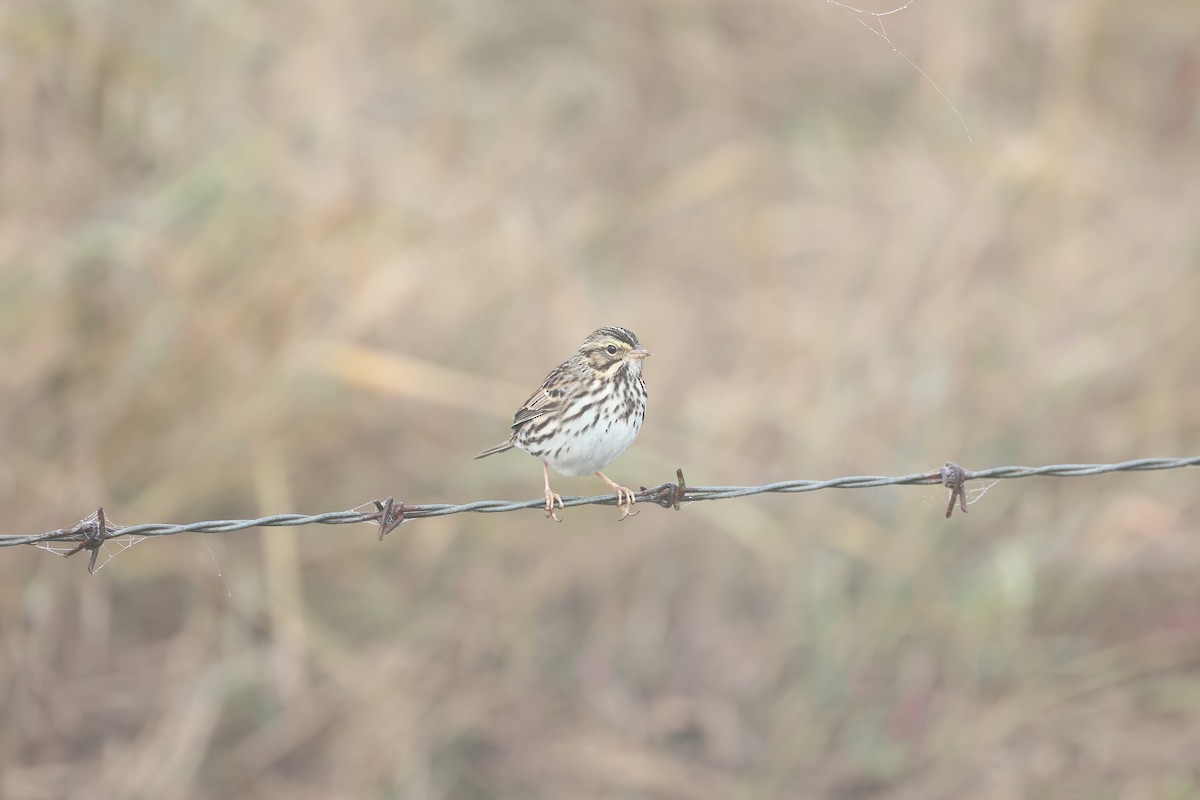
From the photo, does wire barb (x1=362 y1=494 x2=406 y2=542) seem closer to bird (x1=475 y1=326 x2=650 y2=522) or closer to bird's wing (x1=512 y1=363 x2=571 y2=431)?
bird (x1=475 y1=326 x2=650 y2=522)

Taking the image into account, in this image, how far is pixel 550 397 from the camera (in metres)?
5.75

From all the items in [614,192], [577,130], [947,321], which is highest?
[577,130]

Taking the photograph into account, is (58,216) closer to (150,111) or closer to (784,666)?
(150,111)

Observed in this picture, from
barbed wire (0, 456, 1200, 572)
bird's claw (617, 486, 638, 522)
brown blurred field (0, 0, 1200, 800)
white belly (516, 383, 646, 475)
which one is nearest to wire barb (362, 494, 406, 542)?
barbed wire (0, 456, 1200, 572)

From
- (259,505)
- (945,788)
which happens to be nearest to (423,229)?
(259,505)

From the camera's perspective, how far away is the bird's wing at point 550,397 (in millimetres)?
5699

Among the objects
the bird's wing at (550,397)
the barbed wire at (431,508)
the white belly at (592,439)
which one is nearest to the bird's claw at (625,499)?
the barbed wire at (431,508)

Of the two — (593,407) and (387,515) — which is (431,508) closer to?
(387,515)

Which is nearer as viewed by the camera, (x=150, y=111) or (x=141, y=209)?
(x=141, y=209)

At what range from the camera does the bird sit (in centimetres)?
551

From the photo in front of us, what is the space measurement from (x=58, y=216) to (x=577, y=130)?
7.03m

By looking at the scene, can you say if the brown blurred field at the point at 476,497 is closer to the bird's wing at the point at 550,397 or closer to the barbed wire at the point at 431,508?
the bird's wing at the point at 550,397

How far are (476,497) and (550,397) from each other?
3088 millimetres

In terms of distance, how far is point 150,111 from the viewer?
898cm
